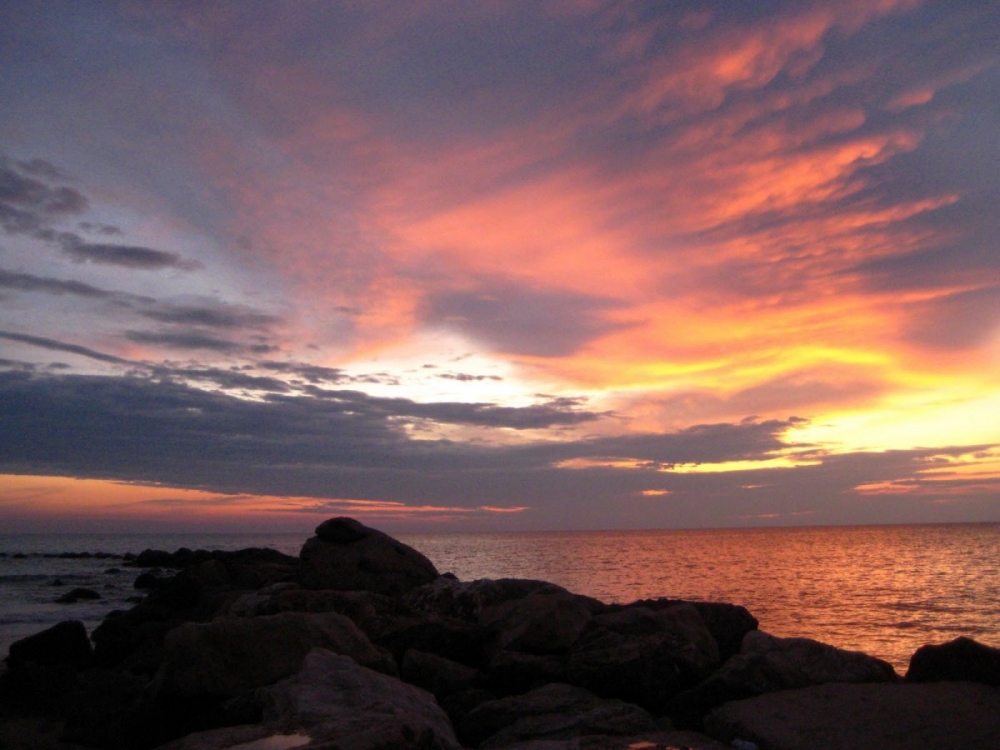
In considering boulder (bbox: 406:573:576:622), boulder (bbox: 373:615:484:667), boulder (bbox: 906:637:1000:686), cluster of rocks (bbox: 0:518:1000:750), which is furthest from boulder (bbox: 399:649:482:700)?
boulder (bbox: 906:637:1000:686)

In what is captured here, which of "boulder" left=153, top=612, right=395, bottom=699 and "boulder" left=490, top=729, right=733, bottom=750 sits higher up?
"boulder" left=153, top=612, right=395, bottom=699

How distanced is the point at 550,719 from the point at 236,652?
144 inches

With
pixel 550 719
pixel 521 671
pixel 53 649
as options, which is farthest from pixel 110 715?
pixel 550 719

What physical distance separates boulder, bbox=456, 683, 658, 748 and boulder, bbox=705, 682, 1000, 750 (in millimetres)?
944

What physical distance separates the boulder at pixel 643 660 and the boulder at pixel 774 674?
42cm

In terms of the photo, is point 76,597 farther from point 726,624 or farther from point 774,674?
point 774,674

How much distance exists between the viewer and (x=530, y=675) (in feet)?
35.1

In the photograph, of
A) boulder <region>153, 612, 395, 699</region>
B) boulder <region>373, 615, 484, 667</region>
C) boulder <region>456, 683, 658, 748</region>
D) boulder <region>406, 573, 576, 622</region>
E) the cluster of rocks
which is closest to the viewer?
the cluster of rocks

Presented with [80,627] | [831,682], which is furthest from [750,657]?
[80,627]

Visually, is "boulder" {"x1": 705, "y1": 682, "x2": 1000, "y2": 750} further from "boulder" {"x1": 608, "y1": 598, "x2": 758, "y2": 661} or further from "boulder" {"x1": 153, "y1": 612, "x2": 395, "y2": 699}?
"boulder" {"x1": 153, "y1": 612, "x2": 395, "y2": 699}

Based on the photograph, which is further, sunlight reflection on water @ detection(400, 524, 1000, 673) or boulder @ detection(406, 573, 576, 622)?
sunlight reflection on water @ detection(400, 524, 1000, 673)

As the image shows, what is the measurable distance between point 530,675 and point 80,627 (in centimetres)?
1167

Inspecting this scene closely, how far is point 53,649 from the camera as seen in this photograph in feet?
51.5

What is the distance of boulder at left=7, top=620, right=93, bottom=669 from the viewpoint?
15.4 metres
